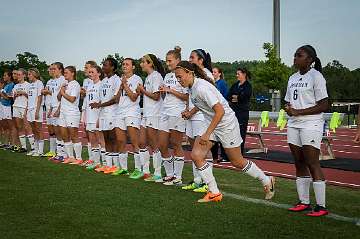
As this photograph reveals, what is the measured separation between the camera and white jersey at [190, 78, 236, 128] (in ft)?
26.7

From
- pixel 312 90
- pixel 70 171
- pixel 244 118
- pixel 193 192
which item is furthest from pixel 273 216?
pixel 244 118

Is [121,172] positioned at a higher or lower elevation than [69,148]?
lower

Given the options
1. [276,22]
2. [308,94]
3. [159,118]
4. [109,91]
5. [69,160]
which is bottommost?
[69,160]

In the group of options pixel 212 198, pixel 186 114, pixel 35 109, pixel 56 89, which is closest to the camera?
pixel 212 198

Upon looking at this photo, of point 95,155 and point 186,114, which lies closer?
point 186,114

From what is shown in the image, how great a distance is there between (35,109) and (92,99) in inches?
133

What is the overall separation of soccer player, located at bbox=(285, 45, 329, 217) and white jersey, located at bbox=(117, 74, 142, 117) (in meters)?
4.16

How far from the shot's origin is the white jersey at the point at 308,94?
7691mm

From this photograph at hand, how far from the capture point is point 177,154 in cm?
1061

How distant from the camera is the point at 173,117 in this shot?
10352mm

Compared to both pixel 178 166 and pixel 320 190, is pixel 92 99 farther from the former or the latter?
pixel 320 190

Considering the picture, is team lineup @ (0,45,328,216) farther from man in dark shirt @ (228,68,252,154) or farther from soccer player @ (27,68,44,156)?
man in dark shirt @ (228,68,252,154)

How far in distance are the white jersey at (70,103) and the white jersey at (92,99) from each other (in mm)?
703

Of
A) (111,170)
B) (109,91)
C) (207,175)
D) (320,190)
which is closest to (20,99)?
(109,91)
